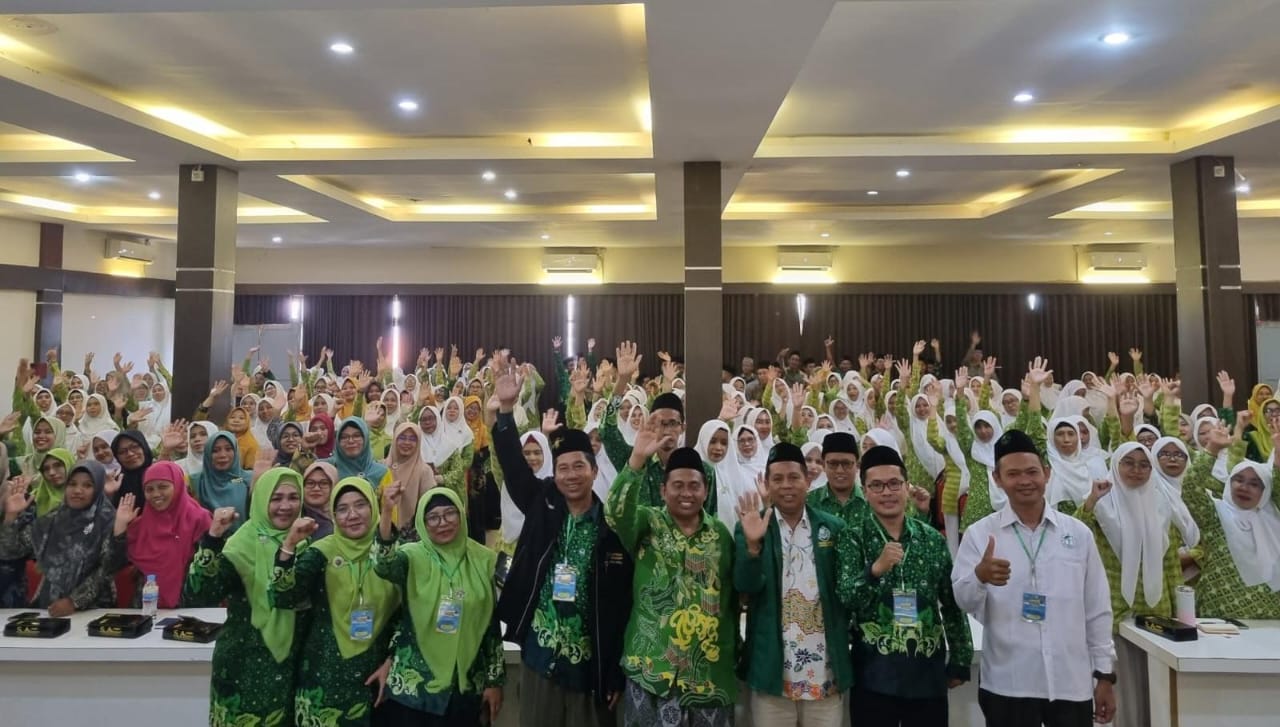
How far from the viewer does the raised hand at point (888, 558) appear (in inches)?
93.8

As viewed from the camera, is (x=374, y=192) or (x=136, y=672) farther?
(x=374, y=192)

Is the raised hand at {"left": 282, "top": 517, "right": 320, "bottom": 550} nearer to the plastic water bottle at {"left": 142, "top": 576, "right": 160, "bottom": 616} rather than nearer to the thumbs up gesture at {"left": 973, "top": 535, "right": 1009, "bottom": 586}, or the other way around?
the plastic water bottle at {"left": 142, "top": 576, "right": 160, "bottom": 616}

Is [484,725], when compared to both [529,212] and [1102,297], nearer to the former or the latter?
[529,212]

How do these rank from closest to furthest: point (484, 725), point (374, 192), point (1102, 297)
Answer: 1. point (484, 725)
2. point (374, 192)
3. point (1102, 297)

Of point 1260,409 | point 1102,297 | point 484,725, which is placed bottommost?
point 484,725

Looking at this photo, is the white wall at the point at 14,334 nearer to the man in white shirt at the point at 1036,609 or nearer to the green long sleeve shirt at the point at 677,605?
the green long sleeve shirt at the point at 677,605

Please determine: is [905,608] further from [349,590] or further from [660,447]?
[349,590]

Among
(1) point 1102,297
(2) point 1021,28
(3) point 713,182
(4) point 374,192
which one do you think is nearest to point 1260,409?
(2) point 1021,28

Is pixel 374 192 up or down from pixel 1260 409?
up

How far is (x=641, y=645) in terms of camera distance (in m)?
2.47

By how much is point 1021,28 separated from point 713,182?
3050 mm

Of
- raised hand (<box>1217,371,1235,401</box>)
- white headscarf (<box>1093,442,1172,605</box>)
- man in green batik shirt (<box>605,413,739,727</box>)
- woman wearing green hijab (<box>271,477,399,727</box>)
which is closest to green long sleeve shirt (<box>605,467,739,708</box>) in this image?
man in green batik shirt (<box>605,413,739,727</box>)

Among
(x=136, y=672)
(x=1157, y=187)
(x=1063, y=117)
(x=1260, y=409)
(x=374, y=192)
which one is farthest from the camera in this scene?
(x=374, y=192)

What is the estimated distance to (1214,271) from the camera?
7.34m
